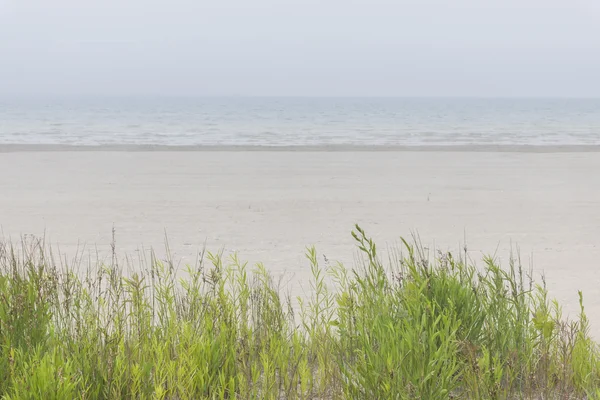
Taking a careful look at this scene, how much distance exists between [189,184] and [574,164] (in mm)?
11822

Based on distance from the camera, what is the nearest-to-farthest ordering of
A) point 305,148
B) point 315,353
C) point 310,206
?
point 315,353, point 310,206, point 305,148

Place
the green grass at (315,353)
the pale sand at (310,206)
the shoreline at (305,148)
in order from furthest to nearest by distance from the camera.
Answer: the shoreline at (305,148) → the pale sand at (310,206) → the green grass at (315,353)

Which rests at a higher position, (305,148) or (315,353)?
(315,353)

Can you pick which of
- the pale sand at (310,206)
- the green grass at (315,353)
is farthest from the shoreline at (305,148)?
the green grass at (315,353)

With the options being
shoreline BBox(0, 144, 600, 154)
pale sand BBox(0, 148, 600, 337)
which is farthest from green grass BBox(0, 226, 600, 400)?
shoreline BBox(0, 144, 600, 154)

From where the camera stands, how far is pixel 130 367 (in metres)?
3.02

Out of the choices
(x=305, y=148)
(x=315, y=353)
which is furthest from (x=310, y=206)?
(x=305, y=148)

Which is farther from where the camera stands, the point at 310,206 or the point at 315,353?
the point at 310,206

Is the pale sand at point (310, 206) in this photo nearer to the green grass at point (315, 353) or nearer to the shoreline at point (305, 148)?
the green grass at point (315, 353)

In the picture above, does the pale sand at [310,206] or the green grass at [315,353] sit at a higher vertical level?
the green grass at [315,353]

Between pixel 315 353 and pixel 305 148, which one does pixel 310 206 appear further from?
pixel 305 148

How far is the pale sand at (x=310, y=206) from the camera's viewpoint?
834 cm

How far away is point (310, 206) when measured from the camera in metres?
11.9

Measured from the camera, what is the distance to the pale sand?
8.34 m
